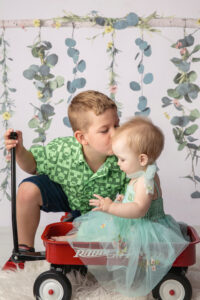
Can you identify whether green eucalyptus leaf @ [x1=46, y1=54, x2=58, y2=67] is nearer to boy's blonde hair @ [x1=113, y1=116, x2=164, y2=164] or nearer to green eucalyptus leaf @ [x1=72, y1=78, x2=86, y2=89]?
green eucalyptus leaf @ [x1=72, y1=78, x2=86, y2=89]

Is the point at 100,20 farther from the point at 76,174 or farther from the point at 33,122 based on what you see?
the point at 76,174

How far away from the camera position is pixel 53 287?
124 cm

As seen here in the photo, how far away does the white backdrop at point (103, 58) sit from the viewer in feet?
6.55

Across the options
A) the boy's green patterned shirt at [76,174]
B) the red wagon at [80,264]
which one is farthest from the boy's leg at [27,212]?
the red wagon at [80,264]

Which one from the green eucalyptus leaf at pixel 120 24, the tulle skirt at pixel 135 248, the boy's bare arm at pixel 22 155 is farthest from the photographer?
the green eucalyptus leaf at pixel 120 24

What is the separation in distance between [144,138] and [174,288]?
1.36ft

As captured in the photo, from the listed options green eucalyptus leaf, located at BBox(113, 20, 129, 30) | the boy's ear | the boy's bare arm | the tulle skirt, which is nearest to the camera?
the tulle skirt

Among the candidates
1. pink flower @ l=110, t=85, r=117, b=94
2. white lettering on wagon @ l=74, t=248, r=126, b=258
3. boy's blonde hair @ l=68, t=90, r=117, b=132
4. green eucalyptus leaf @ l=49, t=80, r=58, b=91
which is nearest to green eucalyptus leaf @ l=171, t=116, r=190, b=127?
pink flower @ l=110, t=85, r=117, b=94

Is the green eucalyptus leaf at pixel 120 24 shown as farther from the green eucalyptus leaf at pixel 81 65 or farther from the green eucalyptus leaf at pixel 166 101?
the green eucalyptus leaf at pixel 166 101

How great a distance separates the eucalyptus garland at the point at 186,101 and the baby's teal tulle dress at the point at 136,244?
32.7 inches

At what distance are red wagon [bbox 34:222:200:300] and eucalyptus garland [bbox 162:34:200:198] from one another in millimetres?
871

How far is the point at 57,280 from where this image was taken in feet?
4.03

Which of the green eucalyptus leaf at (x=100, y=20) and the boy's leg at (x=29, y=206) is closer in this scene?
the boy's leg at (x=29, y=206)

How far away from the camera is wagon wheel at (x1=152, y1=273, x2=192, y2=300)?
48.3 inches
